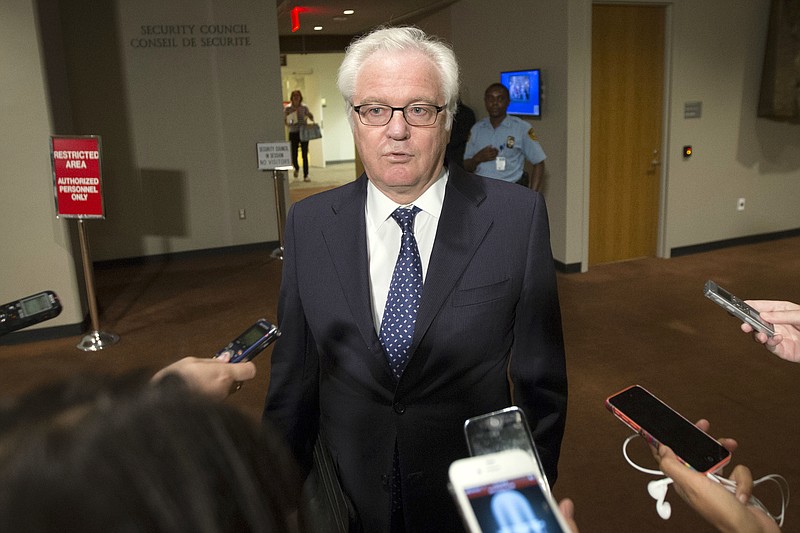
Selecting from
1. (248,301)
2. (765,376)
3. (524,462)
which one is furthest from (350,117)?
(248,301)

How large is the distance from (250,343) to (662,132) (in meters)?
6.07

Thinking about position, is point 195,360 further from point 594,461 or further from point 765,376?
point 765,376

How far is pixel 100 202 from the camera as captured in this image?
462 cm

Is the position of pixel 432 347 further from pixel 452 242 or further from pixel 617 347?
pixel 617 347

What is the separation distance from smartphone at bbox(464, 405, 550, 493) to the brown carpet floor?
1.74ft

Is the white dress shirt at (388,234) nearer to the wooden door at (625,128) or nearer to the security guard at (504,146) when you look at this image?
the security guard at (504,146)

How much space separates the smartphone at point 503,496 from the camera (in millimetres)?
619

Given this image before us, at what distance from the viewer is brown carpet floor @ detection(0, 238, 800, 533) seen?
2.84 m

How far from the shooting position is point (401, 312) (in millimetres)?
1471

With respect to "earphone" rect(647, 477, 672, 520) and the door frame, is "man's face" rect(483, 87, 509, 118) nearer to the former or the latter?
the door frame

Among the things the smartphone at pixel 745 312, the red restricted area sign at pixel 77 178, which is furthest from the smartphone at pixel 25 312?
the red restricted area sign at pixel 77 178

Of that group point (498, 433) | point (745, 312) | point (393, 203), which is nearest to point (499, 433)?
point (498, 433)

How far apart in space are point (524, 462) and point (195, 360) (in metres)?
0.58

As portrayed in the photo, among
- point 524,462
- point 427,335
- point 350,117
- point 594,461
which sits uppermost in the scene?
point 350,117
